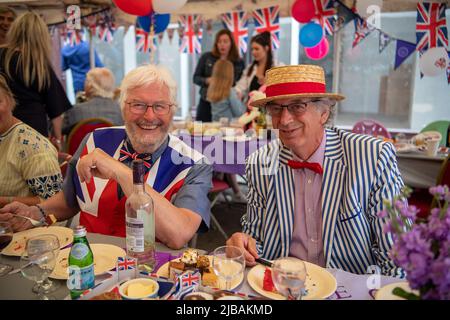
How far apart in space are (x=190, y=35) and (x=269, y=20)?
1.59 meters

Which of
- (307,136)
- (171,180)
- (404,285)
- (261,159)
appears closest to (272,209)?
(261,159)

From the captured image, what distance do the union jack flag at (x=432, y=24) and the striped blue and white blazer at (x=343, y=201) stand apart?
4.42 meters

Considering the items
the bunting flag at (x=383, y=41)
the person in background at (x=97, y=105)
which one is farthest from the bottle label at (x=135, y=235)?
the bunting flag at (x=383, y=41)

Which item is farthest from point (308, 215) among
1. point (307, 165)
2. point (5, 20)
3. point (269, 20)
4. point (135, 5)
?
point (269, 20)

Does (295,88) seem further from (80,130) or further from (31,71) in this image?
(31,71)

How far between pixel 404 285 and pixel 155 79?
1374 mm

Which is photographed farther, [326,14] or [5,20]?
[326,14]

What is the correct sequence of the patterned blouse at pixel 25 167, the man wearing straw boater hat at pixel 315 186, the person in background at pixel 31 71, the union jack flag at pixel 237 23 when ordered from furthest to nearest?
the union jack flag at pixel 237 23
the person in background at pixel 31 71
the patterned blouse at pixel 25 167
the man wearing straw boater hat at pixel 315 186

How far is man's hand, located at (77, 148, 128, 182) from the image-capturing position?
63.6 inches

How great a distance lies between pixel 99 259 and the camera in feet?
4.59

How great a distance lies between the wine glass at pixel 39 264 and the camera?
1.21m

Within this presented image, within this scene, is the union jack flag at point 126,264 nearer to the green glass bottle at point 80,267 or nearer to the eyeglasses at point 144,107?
the green glass bottle at point 80,267

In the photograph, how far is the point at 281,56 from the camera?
7855mm

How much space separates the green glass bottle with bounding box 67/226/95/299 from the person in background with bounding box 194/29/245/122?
472cm
